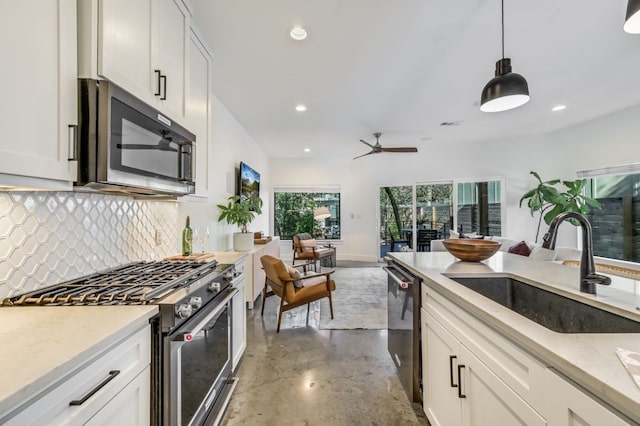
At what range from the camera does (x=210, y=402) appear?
1540 millimetres

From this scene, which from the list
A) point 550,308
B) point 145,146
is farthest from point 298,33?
point 550,308

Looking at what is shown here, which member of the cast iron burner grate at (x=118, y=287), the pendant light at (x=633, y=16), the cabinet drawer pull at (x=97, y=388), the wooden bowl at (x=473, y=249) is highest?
the pendant light at (x=633, y=16)

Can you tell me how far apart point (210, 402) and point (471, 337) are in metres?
1.39

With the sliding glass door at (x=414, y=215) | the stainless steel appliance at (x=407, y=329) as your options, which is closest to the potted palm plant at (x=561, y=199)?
the sliding glass door at (x=414, y=215)

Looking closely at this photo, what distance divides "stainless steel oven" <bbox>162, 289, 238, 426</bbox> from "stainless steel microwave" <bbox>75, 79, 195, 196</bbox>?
0.68 metres

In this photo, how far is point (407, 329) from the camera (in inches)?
74.0

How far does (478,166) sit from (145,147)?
22.2 feet

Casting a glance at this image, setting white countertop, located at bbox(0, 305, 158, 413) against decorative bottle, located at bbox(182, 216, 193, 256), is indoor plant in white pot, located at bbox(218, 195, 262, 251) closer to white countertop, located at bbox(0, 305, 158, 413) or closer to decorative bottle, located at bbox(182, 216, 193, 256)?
decorative bottle, located at bbox(182, 216, 193, 256)

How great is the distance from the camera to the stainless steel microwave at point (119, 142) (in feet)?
3.49

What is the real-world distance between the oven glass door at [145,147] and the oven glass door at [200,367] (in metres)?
0.76

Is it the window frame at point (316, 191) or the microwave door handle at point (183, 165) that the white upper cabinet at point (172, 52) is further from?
the window frame at point (316, 191)

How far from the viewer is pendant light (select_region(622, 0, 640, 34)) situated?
42.8 inches

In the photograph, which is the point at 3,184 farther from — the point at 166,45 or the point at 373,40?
the point at 373,40

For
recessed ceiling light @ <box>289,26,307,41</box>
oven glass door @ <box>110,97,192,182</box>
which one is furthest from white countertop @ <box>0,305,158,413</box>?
recessed ceiling light @ <box>289,26,307,41</box>
